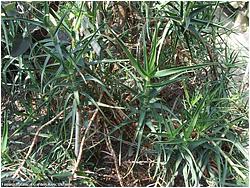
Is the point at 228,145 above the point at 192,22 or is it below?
below

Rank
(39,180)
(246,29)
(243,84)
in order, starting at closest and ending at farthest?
(39,180) < (243,84) < (246,29)

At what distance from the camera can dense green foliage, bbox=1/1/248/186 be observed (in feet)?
4.25

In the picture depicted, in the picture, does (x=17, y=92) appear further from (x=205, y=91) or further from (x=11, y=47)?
(x=205, y=91)

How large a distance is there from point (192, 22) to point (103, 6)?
262mm

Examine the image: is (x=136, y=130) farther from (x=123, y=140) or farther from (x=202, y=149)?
(x=202, y=149)

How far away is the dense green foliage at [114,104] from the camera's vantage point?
1295 millimetres

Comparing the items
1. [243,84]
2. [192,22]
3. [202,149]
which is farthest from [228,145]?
[192,22]

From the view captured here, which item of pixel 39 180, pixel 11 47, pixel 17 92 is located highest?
pixel 11 47

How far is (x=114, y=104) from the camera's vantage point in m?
1.36

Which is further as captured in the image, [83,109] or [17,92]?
[17,92]

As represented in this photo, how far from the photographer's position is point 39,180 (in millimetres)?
1309

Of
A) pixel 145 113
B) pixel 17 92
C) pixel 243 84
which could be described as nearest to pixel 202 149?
pixel 145 113

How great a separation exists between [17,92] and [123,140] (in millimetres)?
350

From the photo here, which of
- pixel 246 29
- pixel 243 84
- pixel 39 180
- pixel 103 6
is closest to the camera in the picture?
pixel 39 180
